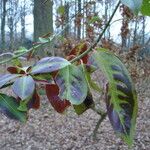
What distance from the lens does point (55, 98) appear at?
0.55m

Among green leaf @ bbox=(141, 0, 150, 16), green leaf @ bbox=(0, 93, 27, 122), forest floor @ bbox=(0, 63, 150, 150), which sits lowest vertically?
forest floor @ bbox=(0, 63, 150, 150)

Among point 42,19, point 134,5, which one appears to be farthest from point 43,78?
point 42,19

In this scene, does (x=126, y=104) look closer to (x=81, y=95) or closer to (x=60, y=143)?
(x=81, y=95)

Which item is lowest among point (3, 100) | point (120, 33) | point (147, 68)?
point (147, 68)

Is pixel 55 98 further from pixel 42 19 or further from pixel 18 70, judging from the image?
pixel 42 19

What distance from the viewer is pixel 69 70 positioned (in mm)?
485

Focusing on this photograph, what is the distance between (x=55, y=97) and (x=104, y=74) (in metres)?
0.10

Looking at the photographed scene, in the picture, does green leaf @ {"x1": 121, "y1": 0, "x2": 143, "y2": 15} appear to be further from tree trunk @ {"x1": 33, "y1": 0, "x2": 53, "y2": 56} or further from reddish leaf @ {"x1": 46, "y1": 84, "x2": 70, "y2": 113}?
tree trunk @ {"x1": 33, "y1": 0, "x2": 53, "y2": 56}

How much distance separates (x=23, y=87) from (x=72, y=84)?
0.06 m

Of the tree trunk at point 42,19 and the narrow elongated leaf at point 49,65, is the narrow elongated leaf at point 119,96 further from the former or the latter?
the tree trunk at point 42,19

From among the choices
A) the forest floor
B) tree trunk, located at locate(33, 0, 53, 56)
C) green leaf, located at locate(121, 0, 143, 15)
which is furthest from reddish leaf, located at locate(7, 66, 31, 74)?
tree trunk, located at locate(33, 0, 53, 56)

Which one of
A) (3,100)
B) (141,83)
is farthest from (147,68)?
(3,100)

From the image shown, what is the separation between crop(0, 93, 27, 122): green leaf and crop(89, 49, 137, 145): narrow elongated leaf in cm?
14

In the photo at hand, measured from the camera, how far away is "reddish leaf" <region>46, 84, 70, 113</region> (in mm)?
542
